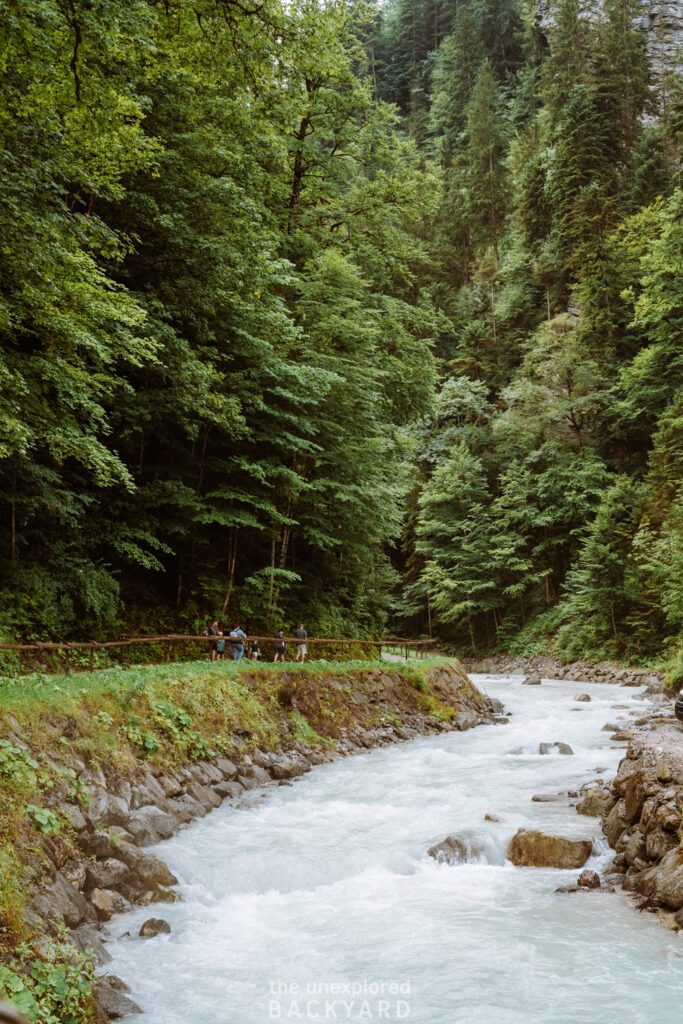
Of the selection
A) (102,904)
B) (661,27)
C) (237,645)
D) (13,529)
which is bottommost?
(102,904)

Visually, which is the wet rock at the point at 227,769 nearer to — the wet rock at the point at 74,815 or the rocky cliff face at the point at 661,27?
the wet rock at the point at 74,815

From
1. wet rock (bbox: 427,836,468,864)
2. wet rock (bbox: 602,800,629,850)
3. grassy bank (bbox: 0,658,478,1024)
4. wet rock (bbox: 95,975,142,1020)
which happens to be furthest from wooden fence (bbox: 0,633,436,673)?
wet rock (bbox: 602,800,629,850)

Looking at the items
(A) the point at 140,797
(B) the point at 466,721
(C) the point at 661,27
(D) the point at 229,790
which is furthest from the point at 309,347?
(C) the point at 661,27

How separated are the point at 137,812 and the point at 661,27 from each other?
68268 millimetres

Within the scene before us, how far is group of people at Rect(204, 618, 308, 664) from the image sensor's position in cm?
1617

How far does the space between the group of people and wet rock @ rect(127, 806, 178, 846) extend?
21.0 feet

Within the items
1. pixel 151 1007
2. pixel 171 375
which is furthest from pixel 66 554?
pixel 151 1007

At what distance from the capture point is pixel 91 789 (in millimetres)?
7863

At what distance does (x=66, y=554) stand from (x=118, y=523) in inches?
58.8

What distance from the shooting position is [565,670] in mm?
33469

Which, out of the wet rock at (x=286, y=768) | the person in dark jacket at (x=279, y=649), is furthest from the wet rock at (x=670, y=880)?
the person in dark jacket at (x=279, y=649)

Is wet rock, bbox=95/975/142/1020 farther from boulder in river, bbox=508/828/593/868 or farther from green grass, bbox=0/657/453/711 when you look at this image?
boulder in river, bbox=508/828/593/868

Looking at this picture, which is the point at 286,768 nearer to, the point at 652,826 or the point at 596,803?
the point at 596,803

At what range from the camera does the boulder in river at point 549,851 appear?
830 centimetres
